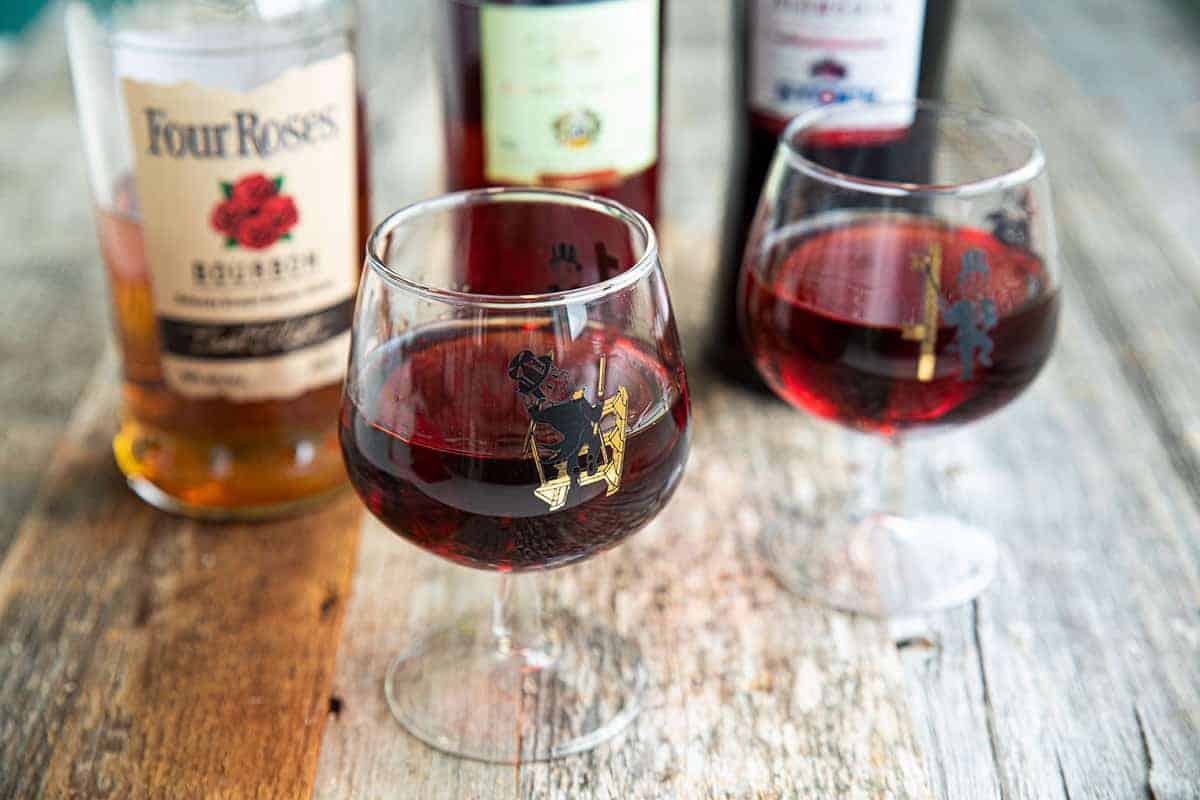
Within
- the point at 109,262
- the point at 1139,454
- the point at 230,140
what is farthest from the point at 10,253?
the point at 1139,454

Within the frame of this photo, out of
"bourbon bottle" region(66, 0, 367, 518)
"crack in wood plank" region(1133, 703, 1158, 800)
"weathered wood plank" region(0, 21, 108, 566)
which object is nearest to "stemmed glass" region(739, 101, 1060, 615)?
"crack in wood plank" region(1133, 703, 1158, 800)

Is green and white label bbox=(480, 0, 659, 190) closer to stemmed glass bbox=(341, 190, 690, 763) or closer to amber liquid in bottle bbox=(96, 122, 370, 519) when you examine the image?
amber liquid in bottle bbox=(96, 122, 370, 519)

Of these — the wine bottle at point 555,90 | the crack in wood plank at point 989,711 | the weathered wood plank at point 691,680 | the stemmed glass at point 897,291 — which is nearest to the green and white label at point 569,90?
the wine bottle at point 555,90

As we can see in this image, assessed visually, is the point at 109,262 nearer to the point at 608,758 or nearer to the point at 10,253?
the point at 10,253

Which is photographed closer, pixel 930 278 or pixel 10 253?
pixel 930 278

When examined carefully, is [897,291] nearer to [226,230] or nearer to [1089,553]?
[1089,553]

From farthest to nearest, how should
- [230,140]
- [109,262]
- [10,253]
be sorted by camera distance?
[10,253]
[109,262]
[230,140]

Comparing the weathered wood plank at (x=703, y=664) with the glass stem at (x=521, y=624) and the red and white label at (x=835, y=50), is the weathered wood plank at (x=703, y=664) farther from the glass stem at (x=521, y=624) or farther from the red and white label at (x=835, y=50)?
the red and white label at (x=835, y=50)
